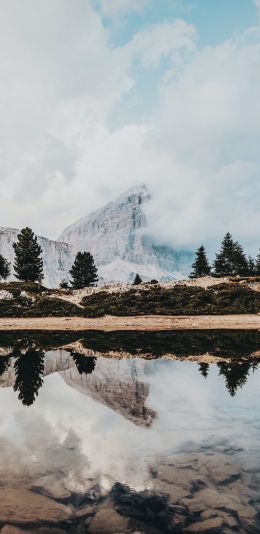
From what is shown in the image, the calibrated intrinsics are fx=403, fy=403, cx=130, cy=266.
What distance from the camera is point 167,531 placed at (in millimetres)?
6840

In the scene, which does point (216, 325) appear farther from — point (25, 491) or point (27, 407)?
point (25, 491)

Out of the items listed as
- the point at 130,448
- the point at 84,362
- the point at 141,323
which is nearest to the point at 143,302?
the point at 141,323

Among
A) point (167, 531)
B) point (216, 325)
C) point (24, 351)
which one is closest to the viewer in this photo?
point (167, 531)

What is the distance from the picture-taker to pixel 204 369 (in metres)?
22.3

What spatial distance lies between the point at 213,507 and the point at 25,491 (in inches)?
149

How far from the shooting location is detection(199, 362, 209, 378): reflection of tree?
20.8 meters

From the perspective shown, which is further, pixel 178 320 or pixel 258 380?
pixel 178 320

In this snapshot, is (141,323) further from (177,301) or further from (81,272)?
(81,272)

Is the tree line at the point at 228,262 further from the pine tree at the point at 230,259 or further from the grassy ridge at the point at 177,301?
the grassy ridge at the point at 177,301

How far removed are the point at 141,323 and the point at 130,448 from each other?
38.9 meters

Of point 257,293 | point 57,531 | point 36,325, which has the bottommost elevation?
point 57,531

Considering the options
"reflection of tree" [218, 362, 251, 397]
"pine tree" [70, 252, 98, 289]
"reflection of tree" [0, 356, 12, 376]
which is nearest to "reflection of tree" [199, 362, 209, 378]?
"reflection of tree" [218, 362, 251, 397]

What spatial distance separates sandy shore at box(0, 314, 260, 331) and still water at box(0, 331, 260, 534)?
24516 mm

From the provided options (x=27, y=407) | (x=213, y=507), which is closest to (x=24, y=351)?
(x=27, y=407)
